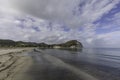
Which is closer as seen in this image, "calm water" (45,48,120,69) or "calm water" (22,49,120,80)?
"calm water" (22,49,120,80)

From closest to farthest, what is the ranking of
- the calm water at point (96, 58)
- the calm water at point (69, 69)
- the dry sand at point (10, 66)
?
the dry sand at point (10, 66) → the calm water at point (69, 69) → the calm water at point (96, 58)

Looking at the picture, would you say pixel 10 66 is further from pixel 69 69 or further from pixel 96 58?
pixel 96 58

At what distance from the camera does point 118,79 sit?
1226 centimetres

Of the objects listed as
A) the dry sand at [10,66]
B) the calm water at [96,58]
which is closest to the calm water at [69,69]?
the calm water at [96,58]

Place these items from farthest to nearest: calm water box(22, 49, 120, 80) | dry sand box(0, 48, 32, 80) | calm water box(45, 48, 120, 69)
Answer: calm water box(45, 48, 120, 69) < calm water box(22, 49, 120, 80) < dry sand box(0, 48, 32, 80)

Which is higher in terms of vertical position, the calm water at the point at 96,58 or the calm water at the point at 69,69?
the calm water at the point at 96,58

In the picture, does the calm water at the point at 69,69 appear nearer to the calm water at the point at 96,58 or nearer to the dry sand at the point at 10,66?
the calm water at the point at 96,58

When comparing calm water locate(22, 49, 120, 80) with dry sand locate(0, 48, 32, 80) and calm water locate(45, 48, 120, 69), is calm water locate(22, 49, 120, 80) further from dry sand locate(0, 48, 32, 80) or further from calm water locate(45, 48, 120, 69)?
dry sand locate(0, 48, 32, 80)

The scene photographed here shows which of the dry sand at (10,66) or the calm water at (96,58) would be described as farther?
the calm water at (96,58)

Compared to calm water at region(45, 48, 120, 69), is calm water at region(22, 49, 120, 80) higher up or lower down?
lower down

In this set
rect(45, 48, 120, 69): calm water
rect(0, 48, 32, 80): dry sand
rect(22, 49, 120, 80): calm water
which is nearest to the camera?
rect(0, 48, 32, 80): dry sand

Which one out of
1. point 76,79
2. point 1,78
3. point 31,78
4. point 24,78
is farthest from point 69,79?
point 1,78

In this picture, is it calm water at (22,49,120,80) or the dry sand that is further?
calm water at (22,49,120,80)

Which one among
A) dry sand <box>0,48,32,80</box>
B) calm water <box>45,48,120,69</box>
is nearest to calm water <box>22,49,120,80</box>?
calm water <box>45,48,120,69</box>
